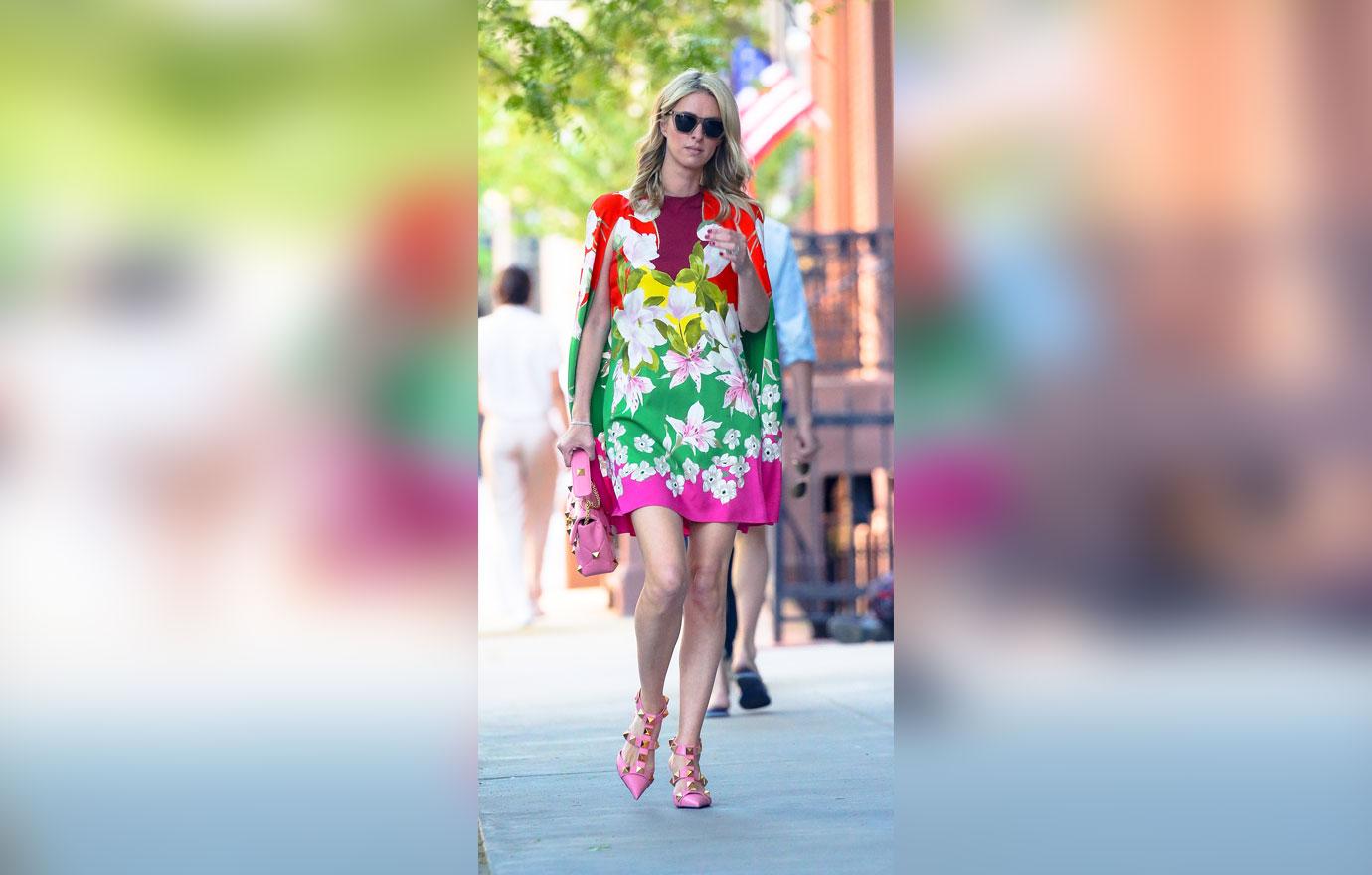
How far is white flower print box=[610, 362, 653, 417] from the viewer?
5277 mm

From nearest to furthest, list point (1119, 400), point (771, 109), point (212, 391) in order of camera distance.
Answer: point (212, 391) < point (1119, 400) < point (771, 109)

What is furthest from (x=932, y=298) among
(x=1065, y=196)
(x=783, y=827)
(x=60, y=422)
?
(x=783, y=827)

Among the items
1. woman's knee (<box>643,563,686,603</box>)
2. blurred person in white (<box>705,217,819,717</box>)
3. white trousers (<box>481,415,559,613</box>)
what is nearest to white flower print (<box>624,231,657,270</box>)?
woman's knee (<box>643,563,686,603</box>)

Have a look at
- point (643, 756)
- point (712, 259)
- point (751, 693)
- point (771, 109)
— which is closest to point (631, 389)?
point (712, 259)

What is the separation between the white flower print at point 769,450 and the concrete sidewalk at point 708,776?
40.2 inches

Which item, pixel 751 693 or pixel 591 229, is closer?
pixel 591 229

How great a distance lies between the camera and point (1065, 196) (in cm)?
325

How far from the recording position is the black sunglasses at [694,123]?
17.3 feet

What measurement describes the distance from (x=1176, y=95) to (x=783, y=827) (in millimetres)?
2565

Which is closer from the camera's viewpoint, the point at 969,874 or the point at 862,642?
the point at 969,874

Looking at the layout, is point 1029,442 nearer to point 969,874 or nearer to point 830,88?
point 969,874

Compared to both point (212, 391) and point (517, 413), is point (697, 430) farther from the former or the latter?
point (517, 413)

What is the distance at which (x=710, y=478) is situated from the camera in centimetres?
530

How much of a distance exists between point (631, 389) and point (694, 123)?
0.79m
